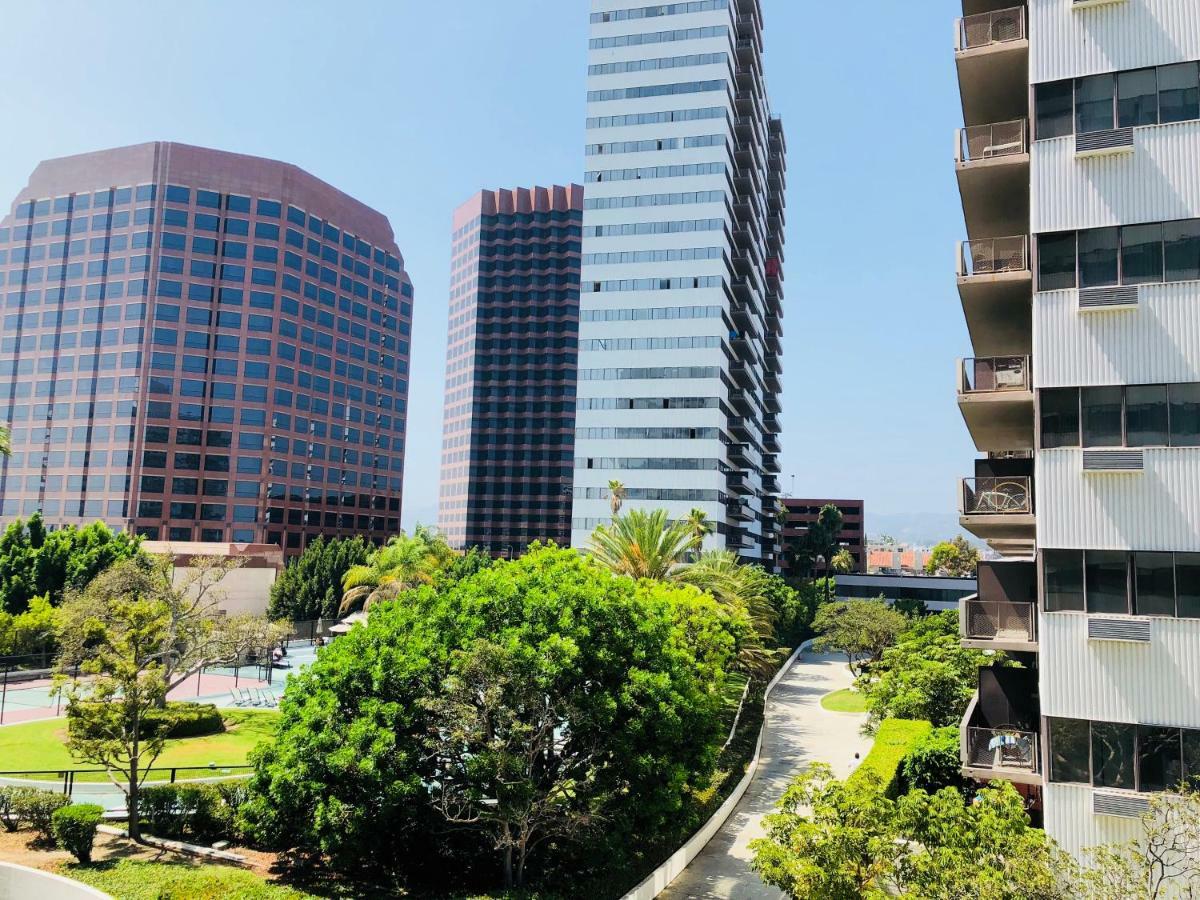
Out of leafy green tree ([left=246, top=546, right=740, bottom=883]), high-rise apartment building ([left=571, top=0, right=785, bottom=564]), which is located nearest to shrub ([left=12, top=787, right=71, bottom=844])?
leafy green tree ([left=246, top=546, right=740, bottom=883])

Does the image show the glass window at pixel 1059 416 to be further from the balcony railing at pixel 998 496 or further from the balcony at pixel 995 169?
the balcony at pixel 995 169

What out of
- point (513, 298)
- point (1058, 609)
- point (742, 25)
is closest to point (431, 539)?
point (1058, 609)

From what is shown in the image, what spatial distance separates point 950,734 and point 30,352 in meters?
119

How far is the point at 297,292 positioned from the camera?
111m

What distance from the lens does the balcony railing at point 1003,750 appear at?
19422mm

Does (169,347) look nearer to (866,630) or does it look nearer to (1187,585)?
(866,630)

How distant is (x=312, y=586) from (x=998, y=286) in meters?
63.0

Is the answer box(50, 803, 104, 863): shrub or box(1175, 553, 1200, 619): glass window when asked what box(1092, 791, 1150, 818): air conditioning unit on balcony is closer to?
box(1175, 553, 1200, 619): glass window

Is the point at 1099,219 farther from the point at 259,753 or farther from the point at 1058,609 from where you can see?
the point at 259,753

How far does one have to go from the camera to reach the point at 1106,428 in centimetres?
1870

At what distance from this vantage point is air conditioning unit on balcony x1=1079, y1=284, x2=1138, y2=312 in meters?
18.6

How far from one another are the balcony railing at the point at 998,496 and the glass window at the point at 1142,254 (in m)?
5.31

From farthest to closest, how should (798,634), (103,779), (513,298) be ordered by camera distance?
(513,298) → (798,634) → (103,779)

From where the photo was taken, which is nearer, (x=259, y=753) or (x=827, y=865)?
(x=827, y=865)
